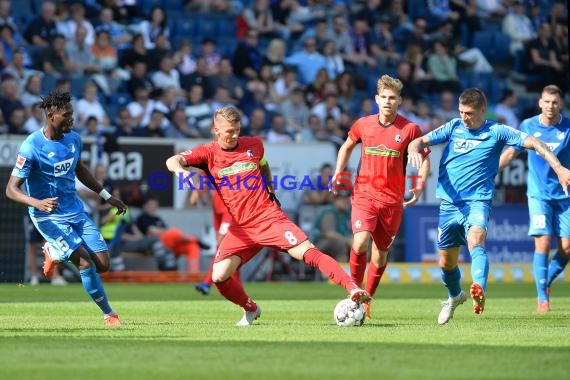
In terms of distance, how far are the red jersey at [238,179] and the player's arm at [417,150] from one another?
1.34m

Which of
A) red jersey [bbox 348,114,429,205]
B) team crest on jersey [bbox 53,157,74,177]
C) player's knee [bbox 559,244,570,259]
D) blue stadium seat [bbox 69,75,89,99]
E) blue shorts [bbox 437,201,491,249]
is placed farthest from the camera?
blue stadium seat [bbox 69,75,89,99]

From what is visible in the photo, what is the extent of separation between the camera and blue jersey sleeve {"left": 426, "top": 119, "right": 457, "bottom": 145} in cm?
1184

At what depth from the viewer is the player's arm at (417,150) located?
11008 millimetres

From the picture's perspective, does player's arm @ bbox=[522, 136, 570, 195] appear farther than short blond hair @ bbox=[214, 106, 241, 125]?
No

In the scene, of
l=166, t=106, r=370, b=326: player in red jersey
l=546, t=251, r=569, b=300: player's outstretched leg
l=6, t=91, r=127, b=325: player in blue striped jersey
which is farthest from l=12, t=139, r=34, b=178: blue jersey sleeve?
l=546, t=251, r=569, b=300: player's outstretched leg

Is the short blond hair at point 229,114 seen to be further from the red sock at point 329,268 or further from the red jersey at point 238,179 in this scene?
the red sock at point 329,268

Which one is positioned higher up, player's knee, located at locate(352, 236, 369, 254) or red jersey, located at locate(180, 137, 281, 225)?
red jersey, located at locate(180, 137, 281, 225)

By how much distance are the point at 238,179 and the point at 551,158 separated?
9.55 feet

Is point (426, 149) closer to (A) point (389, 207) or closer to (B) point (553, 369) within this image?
(A) point (389, 207)

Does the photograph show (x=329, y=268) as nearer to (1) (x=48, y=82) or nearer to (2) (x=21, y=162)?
(2) (x=21, y=162)

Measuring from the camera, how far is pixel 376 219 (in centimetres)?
1230

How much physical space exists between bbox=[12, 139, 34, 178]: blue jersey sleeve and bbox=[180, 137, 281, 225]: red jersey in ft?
4.69

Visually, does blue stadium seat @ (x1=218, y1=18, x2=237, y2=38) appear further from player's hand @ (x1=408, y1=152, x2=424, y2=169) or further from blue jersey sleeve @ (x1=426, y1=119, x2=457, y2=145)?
player's hand @ (x1=408, y1=152, x2=424, y2=169)

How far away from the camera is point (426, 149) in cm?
1207
